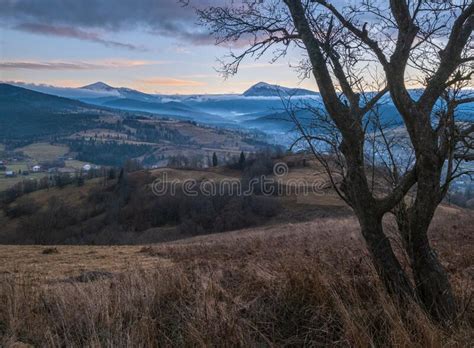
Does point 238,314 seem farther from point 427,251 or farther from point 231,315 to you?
point 427,251

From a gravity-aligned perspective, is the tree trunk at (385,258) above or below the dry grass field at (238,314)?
above

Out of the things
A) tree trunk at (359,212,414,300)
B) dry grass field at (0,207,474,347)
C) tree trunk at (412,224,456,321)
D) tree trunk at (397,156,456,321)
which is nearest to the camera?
dry grass field at (0,207,474,347)

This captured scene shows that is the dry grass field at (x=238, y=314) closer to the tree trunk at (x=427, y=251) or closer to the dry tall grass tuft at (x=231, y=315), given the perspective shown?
the dry tall grass tuft at (x=231, y=315)

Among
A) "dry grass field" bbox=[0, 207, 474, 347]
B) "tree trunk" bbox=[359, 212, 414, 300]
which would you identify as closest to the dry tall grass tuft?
"dry grass field" bbox=[0, 207, 474, 347]

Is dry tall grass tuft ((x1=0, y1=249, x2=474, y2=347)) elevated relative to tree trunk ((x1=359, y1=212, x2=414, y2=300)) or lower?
lower

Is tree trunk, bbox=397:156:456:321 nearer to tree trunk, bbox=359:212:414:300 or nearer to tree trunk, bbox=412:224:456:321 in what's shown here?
tree trunk, bbox=412:224:456:321

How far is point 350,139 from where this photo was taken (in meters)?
4.38

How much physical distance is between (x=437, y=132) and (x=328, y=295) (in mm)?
2116

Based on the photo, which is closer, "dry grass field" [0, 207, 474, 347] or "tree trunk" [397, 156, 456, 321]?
"dry grass field" [0, 207, 474, 347]

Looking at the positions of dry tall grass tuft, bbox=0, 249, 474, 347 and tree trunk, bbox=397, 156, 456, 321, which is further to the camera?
tree trunk, bbox=397, 156, 456, 321

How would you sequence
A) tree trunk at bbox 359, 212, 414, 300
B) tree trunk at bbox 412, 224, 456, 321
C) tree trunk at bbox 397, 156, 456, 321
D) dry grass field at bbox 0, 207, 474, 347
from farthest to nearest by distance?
tree trunk at bbox 359, 212, 414, 300
tree trunk at bbox 412, 224, 456, 321
tree trunk at bbox 397, 156, 456, 321
dry grass field at bbox 0, 207, 474, 347

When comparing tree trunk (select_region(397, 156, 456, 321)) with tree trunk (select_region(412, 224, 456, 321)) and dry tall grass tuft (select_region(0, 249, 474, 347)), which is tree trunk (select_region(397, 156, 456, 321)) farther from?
dry tall grass tuft (select_region(0, 249, 474, 347))

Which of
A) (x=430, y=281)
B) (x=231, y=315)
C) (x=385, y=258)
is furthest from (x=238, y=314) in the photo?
(x=430, y=281)

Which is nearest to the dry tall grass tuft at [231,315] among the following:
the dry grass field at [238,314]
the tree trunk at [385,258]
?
the dry grass field at [238,314]
